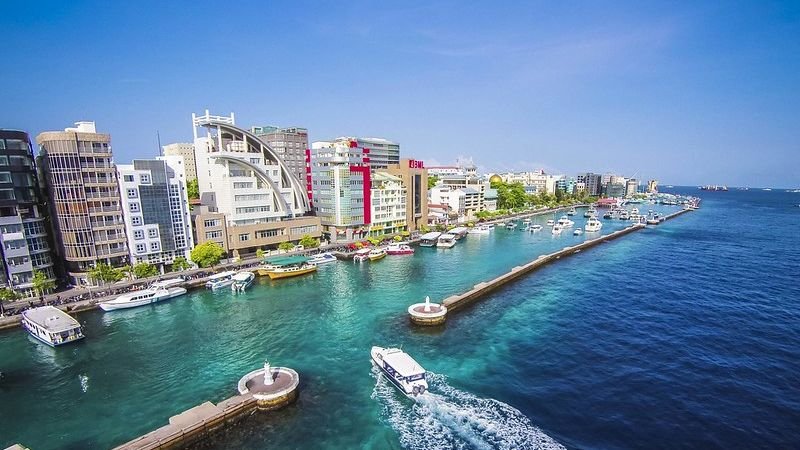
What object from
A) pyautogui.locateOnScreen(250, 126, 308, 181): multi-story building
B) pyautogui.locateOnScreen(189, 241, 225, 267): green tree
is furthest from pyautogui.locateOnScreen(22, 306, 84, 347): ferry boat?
pyautogui.locateOnScreen(250, 126, 308, 181): multi-story building

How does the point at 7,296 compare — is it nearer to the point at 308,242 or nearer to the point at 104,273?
the point at 104,273

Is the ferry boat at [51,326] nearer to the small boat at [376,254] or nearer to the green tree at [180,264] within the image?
the green tree at [180,264]

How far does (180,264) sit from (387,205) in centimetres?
5486

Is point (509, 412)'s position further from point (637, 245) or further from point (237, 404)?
point (637, 245)

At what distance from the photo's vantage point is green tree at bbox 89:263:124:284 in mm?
56062

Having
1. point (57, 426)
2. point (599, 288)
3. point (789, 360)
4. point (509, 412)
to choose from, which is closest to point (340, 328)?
point (509, 412)

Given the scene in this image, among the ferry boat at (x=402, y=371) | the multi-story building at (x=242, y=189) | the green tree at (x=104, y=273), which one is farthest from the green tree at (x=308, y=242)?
the ferry boat at (x=402, y=371)

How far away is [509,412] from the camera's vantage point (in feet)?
94.9

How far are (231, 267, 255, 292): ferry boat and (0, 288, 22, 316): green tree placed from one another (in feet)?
90.0

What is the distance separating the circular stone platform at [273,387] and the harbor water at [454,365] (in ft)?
3.13

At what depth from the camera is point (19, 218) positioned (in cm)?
5194

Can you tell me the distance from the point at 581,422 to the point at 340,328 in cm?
2772

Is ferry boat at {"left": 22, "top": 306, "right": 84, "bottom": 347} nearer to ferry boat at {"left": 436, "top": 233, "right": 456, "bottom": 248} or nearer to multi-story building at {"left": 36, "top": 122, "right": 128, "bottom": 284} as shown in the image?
multi-story building at {"left": 36, "top": 122, "right": 128, "bottom": 284}

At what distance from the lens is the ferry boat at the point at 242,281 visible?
59906 millimetres
